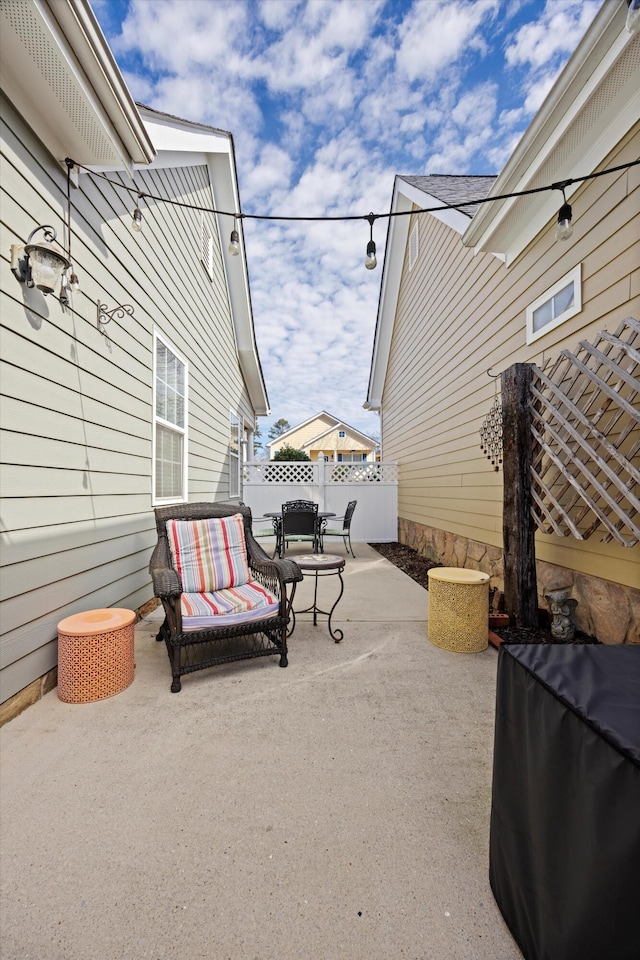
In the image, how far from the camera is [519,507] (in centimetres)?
322

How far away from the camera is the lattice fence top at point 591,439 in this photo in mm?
2443

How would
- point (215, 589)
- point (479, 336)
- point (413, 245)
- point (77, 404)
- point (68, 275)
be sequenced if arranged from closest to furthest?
point (68, 275) < point (77, 404) < point (215, 589) < point (479, 336) < point (413, 245)

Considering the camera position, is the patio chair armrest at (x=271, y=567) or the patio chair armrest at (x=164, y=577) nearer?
the patio chair armrest at (x=164, y=577)

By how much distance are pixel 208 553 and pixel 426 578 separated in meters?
3.03

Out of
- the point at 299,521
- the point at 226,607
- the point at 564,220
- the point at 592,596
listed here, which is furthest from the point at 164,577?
the point at 299,521

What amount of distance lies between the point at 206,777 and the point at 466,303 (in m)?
5.38

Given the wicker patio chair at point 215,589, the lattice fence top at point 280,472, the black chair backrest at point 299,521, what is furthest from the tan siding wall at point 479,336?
the wicker patio chair at point 215,589

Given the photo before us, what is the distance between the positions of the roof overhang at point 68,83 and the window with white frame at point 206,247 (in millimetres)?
3057

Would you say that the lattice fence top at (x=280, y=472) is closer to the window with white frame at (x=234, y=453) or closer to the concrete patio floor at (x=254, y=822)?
the window with white frame at (x=234, y=453)

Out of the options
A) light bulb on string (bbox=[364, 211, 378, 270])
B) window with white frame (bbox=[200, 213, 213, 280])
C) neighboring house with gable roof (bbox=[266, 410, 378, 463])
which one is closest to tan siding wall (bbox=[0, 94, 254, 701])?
window with white frame (bbox=[200, 213, 213, 280])

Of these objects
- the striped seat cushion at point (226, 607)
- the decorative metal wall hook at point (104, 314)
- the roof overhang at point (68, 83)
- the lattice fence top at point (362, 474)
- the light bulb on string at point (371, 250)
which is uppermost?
the roof overhang at point (68, 83)

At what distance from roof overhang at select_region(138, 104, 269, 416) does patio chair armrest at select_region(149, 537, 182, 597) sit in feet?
7.49

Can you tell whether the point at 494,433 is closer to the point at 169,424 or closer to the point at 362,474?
the point at 169,424

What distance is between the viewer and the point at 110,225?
3.17 m
